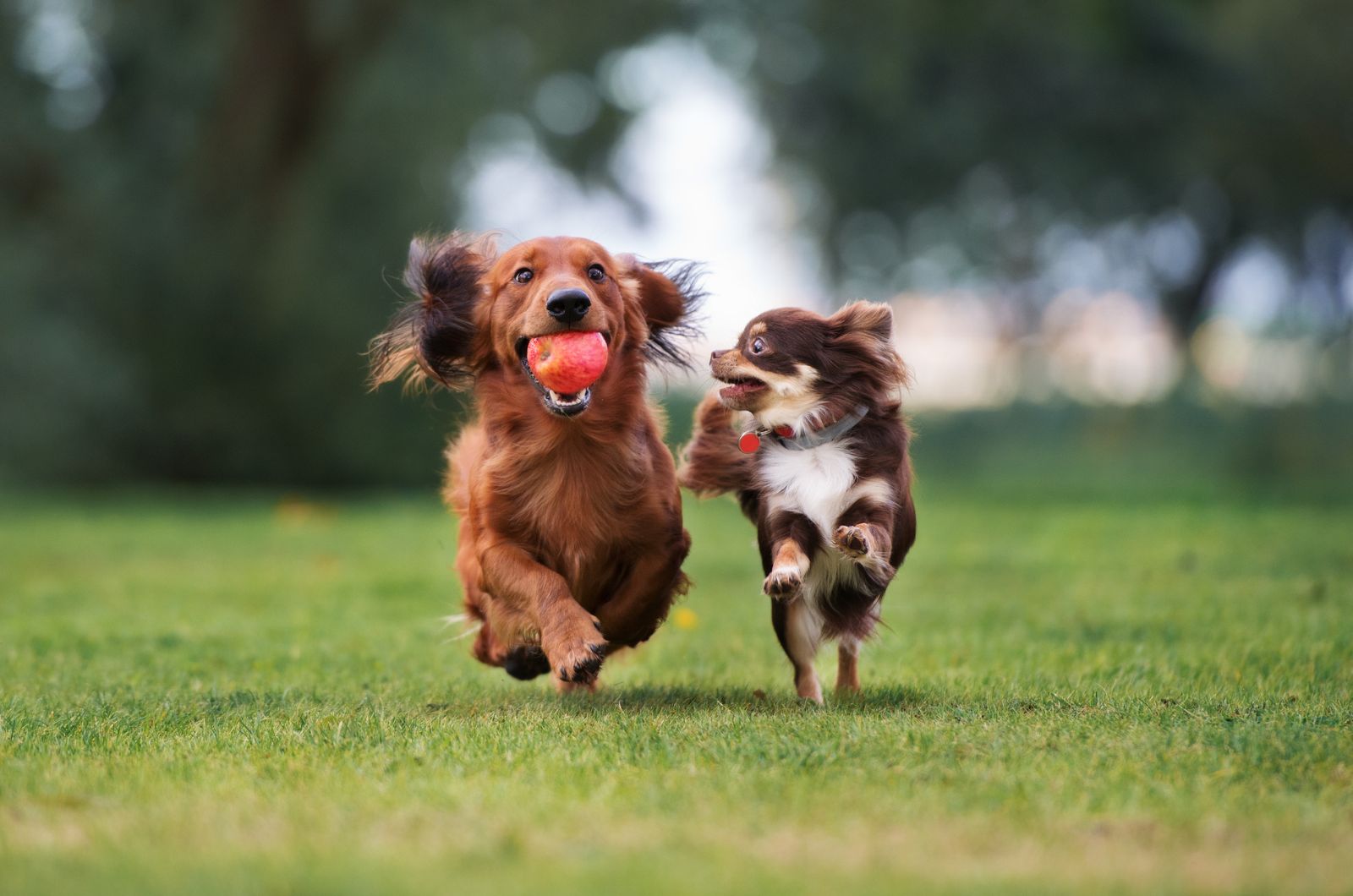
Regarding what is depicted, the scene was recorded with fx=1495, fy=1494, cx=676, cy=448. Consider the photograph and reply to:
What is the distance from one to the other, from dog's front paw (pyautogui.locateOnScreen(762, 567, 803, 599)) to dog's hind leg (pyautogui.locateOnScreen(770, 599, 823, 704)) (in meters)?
0.42

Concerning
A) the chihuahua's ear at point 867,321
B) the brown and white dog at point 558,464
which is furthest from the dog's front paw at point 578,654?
the chihuahua's ear at point 867,321

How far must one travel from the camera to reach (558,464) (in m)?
4.92

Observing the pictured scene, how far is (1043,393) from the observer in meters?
21.7

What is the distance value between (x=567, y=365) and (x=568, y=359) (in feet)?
0.06

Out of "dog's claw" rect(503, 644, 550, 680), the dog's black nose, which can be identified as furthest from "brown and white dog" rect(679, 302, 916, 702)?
"dog's claw" rect(503, 644, 550, 680)

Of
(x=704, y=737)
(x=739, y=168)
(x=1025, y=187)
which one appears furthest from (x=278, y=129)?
(x=704, y=737)

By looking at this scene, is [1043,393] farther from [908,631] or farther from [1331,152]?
[908,631]

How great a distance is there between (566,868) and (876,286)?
87.2 feet

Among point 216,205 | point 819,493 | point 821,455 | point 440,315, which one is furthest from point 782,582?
point 216,205

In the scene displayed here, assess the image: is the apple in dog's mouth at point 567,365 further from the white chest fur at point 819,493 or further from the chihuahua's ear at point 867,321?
the chihuahua's ear at point 867,321

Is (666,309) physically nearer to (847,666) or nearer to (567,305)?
(567,305)

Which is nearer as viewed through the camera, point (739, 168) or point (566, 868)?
point (566, 868)

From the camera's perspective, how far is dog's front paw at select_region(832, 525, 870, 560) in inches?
169

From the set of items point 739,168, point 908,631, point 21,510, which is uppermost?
point 739,168
